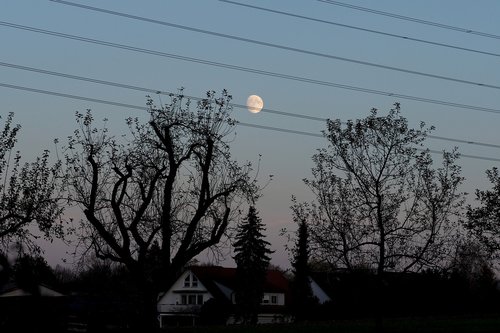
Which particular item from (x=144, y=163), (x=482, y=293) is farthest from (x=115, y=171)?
(x=482, y=293)

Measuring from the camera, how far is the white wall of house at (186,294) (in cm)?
9500

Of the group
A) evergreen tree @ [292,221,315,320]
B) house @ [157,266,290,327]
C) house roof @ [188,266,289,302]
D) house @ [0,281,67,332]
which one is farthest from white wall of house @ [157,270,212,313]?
house @ [0,281,67,332]

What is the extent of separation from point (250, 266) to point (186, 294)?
14085 millimetres

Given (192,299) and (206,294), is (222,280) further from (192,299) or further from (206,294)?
(192,299)

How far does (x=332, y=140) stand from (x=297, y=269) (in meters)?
59.6

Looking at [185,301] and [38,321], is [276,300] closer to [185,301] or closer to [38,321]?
[185,301]

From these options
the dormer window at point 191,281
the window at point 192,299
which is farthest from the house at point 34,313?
the dormer window at point 191,281

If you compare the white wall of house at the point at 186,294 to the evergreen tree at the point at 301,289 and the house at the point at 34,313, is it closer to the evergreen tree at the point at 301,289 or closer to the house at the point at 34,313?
the evergreen tree at the point at 301,289

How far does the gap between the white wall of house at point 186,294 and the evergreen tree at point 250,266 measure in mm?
10342

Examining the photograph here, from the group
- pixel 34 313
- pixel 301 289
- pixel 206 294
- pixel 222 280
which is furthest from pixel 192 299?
pixel 34 313

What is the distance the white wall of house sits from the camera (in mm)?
95000

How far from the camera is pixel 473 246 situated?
1725 inches

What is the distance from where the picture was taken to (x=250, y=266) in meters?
85.9

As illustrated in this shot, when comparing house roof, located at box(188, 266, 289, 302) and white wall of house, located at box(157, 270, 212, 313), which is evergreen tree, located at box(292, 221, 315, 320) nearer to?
house roof, located at box(188, 266, 289, 302)
